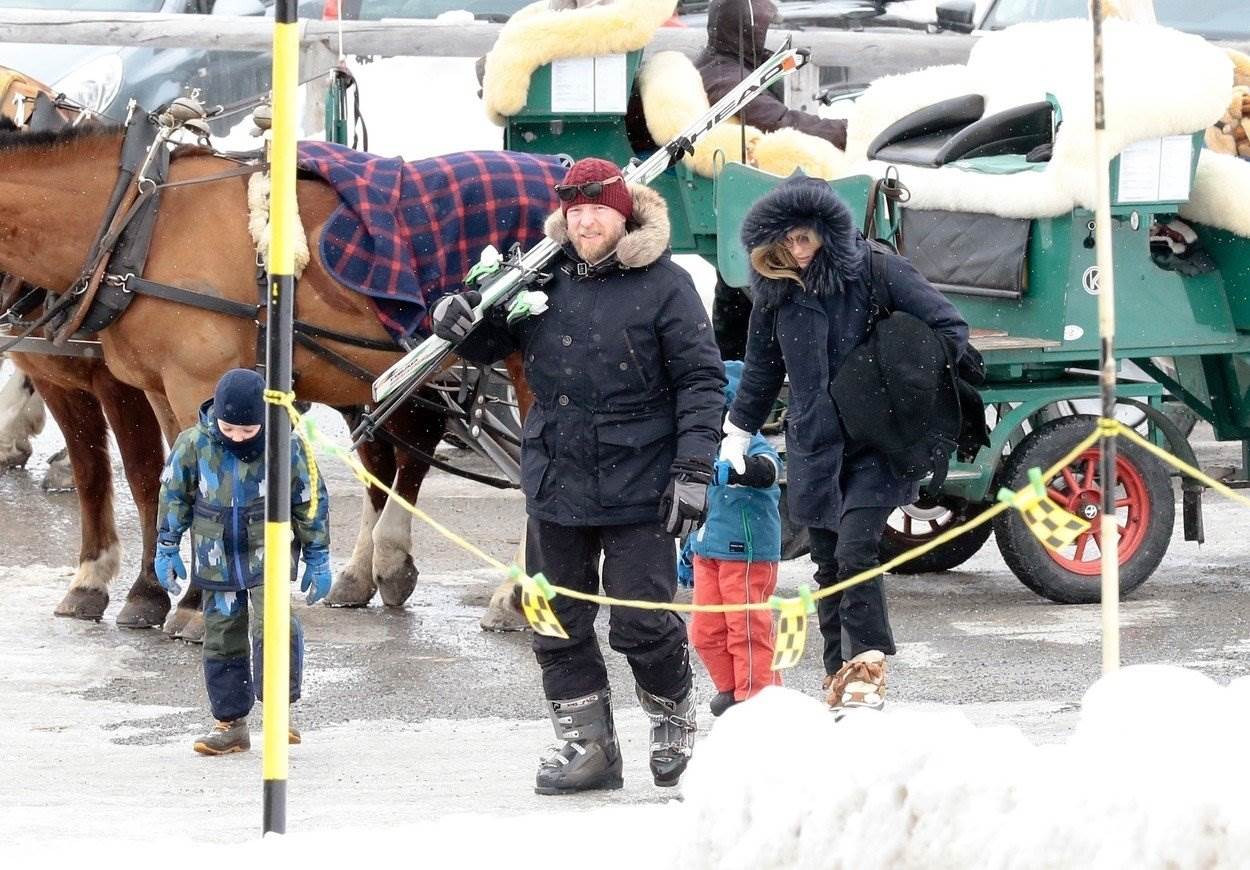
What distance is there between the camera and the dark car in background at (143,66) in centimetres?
1211

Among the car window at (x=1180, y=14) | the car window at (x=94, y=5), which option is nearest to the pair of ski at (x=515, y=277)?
the car window at (x=1180, y=14)

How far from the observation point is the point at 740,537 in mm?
6336

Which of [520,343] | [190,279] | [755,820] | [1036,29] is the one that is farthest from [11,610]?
[755,820]

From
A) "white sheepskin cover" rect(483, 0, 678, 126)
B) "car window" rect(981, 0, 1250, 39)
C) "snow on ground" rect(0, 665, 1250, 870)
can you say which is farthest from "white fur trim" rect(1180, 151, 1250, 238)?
"snow on ground" rect(0, 665, 1250, 870)

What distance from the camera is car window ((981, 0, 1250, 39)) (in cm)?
1192

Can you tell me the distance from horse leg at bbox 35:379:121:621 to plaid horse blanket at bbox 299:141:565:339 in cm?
164

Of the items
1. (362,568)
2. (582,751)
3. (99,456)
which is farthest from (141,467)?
(582,751)

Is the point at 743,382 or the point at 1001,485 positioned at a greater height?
the point at 743,382

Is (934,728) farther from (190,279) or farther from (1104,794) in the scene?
(190,279)

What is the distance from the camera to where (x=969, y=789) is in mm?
2762

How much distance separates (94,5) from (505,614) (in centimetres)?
638

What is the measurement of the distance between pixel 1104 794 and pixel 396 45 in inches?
347

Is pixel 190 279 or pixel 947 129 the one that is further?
pixel 947 129

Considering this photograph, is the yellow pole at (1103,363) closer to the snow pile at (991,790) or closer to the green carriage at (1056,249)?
A: the snow pile at (991,790)
